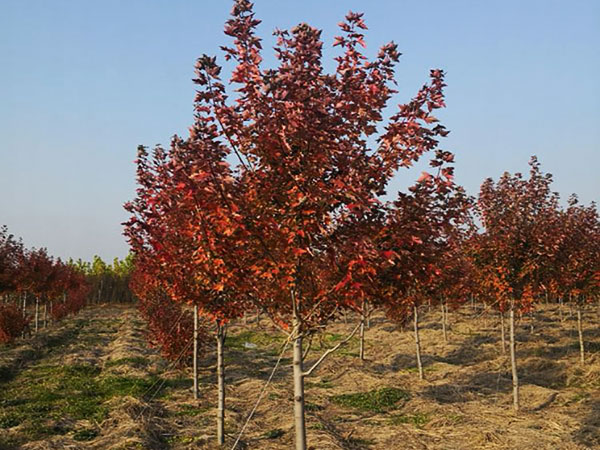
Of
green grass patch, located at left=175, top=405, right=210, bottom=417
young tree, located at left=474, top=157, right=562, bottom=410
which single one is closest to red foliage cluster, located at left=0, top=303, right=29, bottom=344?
green grass patch, located at left=175, top=405, right=210, bottom=417

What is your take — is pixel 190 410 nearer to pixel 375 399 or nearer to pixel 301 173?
pixel 375 399

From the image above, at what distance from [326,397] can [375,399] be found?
1305 millimetres

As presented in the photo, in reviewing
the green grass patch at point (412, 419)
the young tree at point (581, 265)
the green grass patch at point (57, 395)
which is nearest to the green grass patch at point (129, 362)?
the green grass patch at point (57, 395)

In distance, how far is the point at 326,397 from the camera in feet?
43.1

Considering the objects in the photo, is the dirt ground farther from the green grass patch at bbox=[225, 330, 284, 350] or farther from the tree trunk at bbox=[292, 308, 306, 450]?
the tree trunk at bbox=[292, 308, 306, 450]

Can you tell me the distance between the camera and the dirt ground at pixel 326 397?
31.3 feet

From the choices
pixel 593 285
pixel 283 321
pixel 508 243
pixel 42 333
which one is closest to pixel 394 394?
pixel 508 243

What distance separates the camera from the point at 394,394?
1310cm

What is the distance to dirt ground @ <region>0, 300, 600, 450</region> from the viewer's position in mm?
9531

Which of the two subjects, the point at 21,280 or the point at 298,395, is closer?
the point at 298,395

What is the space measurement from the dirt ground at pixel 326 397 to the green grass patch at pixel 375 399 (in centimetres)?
3

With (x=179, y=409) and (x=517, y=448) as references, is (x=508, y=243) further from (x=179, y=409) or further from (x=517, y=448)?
(x=179, y=409)

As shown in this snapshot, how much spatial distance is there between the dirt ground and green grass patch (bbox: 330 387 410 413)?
0.03m

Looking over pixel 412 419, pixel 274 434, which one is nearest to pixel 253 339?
pixel 412 419
